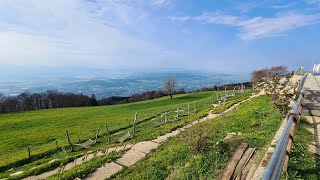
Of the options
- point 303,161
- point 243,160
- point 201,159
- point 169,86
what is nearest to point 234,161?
point 243,160

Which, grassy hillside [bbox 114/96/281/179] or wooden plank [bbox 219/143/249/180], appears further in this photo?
grassy hillside [bbox 114/96/281/179]

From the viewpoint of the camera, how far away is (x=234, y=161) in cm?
733

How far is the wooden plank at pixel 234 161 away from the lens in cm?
661

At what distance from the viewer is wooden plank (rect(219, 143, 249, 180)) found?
6608 mm

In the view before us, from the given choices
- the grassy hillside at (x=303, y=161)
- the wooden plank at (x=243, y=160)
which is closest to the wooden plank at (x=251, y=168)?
the wooden plank at (x=243, y=160)

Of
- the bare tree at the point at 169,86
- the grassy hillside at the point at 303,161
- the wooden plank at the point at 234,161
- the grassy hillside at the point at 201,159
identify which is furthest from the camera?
the bare tree at the point at 169,86

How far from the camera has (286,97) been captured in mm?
11469

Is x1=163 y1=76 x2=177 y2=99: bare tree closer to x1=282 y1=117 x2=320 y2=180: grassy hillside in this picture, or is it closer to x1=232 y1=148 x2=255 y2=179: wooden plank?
x1=232 y1=148 x2=255 y2=179: wooden plank

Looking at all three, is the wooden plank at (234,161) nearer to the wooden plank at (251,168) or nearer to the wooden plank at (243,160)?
the wooden plank at (243,160)

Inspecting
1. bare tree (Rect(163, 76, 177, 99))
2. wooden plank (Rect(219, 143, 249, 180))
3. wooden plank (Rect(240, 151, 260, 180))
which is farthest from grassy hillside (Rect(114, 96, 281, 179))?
bare tree (Rect(163, 76, 177, 99))

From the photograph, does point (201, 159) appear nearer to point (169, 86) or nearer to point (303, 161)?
point (303, 161)

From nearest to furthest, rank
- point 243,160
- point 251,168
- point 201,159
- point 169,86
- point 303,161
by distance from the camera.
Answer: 1. point 303,161
2. point 251,168
3. point 243,160
4. point 201,159
5. point 169,86

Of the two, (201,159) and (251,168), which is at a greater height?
(251,168)

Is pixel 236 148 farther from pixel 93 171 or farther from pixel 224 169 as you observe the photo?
pixel 93 171
